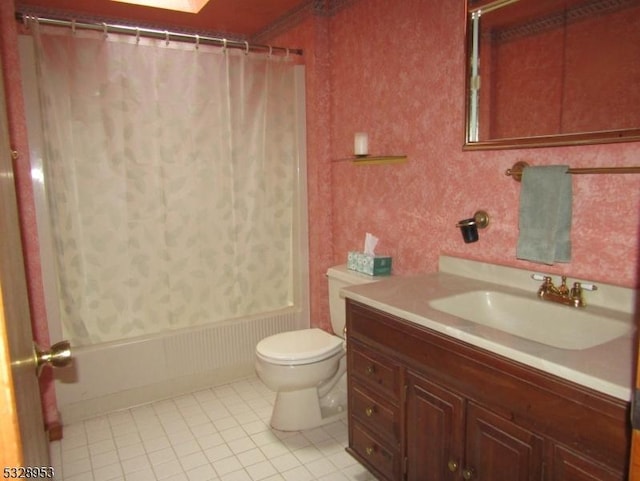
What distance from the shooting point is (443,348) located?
133 centimetres

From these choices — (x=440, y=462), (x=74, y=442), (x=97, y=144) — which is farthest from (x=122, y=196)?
(x=440, y=462)

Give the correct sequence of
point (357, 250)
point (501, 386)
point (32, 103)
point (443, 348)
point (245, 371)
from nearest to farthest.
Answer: point (501, 386), point (443, 348), point (32, 103), point (357, 250), point (245, 371)

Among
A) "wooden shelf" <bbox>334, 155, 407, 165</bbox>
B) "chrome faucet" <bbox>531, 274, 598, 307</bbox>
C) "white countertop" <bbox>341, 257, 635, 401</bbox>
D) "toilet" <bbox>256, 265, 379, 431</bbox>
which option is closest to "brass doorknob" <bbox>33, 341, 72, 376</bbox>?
"white countertop" <bbox>341, 257, 635, 401</bbox>

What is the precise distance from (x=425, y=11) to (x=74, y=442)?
2.65 m

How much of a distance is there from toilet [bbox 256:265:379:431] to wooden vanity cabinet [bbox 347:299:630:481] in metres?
0.36

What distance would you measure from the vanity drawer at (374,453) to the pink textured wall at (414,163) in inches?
31.0

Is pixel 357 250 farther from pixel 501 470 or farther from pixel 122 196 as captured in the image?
pixel 501 470

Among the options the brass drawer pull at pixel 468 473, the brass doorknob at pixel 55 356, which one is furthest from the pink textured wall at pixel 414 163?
the brass doorknob at pixel 55 356

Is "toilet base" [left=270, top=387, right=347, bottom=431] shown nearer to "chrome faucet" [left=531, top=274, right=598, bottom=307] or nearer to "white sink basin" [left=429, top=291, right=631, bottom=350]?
"white sink basin" [left=429, top=291, right=631, bottom=350]

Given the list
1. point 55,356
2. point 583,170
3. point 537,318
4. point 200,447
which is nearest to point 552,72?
point 583,170

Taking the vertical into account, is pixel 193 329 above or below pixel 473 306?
below

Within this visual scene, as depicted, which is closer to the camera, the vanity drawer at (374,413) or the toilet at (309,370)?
the vanity drawer at (374,413)

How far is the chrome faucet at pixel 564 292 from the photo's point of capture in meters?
1.42

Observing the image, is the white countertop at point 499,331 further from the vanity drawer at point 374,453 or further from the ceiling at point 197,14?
the ceiling at point 197,14
